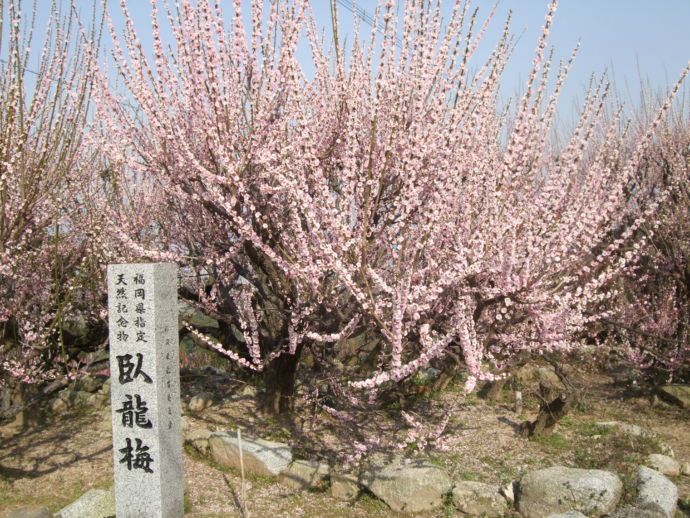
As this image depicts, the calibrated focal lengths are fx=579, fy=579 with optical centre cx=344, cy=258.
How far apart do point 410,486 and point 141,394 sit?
282cm

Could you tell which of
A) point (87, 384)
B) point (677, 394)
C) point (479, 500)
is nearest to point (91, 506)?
point (479, 500)

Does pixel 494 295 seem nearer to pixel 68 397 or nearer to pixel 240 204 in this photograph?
pixel 240 204

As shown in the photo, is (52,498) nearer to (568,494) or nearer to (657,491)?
(568,494)

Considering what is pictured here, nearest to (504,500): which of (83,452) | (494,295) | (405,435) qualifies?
(405,435)

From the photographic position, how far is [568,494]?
18.4ft

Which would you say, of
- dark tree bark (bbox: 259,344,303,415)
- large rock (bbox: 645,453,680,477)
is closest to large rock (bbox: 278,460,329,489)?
dark tree bark (bbox: 259,344,303,415)

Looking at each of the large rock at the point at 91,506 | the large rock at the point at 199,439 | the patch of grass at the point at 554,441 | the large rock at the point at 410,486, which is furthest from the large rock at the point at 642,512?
the large rock at the point at 91,506

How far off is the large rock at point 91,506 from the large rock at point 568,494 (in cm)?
406

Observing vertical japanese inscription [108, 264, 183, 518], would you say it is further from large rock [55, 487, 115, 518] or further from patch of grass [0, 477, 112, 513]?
patch of grass [0, 477, 112, 513]

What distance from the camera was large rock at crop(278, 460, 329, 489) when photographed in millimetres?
6250

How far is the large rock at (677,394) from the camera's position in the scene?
345 inches

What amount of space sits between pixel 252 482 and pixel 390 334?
2.90 meters

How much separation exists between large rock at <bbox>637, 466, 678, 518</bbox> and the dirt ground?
0.39 feet

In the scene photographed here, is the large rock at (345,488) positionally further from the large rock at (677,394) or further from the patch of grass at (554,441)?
the large rock at (677,394)
